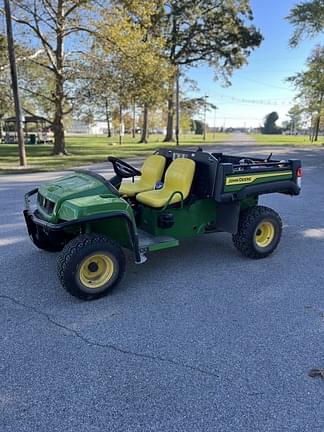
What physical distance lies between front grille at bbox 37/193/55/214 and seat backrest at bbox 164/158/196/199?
133cm

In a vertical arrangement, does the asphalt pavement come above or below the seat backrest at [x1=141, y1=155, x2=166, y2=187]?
below

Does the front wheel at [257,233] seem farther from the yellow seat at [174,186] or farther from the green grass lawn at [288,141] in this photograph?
the green grass lawn at [288,141]

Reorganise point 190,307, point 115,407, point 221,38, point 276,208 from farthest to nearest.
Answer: point 221,38, point 276,208, point 190,307, point 115,407

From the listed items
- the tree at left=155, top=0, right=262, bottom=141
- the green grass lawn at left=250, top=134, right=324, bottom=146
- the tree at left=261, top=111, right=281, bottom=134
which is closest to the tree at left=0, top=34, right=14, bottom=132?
the tree at left=155, top=0, right=262, bottom=141

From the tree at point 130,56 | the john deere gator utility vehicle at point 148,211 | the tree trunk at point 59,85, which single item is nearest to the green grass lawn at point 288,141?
the tree at point 130,56

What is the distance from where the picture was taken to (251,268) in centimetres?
402

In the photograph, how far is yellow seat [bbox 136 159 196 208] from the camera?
12.5 ft

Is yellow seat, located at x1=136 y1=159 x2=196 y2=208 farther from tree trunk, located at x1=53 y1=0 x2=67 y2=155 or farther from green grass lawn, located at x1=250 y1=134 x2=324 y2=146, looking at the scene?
green grass lawn, located at x1=250 y1=134 x2=324 y2=146

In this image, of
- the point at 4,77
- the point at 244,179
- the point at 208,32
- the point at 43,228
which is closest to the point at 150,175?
the point at 244,179

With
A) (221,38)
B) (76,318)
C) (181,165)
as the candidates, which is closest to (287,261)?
(181,165)

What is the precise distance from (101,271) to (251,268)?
169cm

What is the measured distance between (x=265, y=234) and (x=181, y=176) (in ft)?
4.31

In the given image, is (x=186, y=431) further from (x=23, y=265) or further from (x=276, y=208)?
(x=276, y=208)

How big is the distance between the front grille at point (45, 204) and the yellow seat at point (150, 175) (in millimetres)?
1004
